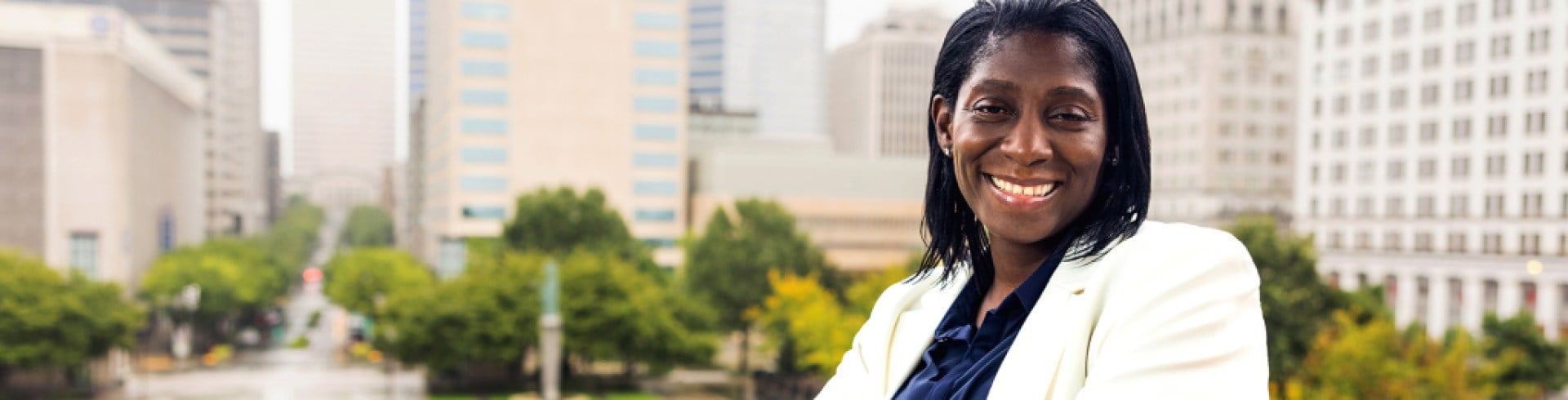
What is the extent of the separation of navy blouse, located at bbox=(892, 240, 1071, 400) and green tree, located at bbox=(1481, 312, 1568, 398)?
32538 mm

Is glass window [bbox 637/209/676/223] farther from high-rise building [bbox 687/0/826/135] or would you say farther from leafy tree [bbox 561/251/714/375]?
high-rise building [bbox 687/0/826/135]

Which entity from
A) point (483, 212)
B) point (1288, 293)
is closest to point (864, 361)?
point (1288, 293)

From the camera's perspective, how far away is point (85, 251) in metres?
59.2

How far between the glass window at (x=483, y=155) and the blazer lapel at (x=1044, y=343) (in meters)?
66.3

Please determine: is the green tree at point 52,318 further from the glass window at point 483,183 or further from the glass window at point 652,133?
the glass window at point 652,133

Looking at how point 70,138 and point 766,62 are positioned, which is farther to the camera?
point 766,62

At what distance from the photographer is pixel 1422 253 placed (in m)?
40.9

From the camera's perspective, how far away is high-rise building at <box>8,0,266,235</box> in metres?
98.2

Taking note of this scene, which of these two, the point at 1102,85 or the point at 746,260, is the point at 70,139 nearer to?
the point at 746,260

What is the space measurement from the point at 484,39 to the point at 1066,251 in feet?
219

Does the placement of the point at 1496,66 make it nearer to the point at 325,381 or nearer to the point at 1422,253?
the point at 1422,253

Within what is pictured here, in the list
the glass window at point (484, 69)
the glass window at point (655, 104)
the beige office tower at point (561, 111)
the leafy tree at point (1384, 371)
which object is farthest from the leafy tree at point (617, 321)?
the glass window at point (655, 104)

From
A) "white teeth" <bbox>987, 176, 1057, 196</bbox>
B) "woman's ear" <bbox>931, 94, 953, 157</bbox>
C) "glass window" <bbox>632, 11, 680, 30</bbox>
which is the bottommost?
"white teeth" <bbox>987, 176, 1057, 196</bbox>

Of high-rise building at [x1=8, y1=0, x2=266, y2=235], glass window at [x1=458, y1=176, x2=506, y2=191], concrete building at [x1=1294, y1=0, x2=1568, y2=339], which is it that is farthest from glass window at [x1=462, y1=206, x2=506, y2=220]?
high-rise building at [x1=8, y1=0, x2=266, y2=235]
